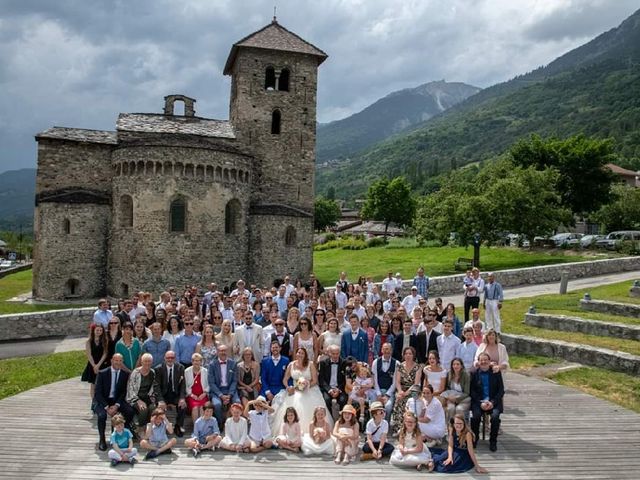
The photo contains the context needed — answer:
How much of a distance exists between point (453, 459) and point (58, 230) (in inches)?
1186

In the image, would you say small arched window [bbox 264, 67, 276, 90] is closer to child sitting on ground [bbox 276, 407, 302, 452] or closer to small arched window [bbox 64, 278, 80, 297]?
small arched window [bbox 64, 278, 80, 297]

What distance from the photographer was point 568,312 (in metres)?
21.3

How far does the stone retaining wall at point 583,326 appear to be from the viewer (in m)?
17.5

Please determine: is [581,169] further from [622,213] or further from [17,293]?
[17,293]

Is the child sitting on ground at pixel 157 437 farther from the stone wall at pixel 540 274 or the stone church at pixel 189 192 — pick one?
the stone church at pixel 189 192

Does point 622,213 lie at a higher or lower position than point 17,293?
higher

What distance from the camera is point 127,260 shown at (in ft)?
106

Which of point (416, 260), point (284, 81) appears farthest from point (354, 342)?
point (416, 260)

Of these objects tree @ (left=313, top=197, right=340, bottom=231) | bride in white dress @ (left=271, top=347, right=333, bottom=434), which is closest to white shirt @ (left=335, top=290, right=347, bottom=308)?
bride in white dress @ (left=271, top=347, right=333, bottom=434)

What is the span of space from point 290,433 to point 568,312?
15340mm

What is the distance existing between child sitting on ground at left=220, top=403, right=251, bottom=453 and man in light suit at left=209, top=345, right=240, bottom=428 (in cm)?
80

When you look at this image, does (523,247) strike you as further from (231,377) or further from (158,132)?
(231,377)

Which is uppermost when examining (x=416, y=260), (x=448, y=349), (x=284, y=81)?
(x=284, y=81)

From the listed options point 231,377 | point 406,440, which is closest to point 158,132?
point 231,377
